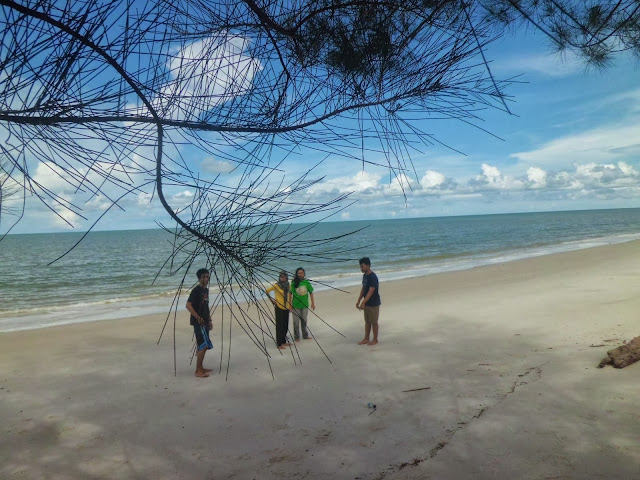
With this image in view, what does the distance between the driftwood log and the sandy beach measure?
0.36 feet

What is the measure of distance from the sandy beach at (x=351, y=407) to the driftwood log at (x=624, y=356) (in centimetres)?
11

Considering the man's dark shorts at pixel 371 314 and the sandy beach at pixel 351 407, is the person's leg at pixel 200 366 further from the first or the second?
the man's dark shorts at pixel 371 314

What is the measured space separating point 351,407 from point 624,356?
3.26m

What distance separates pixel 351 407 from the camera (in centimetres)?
518

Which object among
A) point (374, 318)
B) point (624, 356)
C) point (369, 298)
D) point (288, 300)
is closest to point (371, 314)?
point (374, 318)

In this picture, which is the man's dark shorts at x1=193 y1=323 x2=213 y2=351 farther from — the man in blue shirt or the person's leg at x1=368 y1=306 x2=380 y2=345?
the person's leg at x1=368 y1=306 x2=380 y2=345

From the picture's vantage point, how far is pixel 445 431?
173 inches

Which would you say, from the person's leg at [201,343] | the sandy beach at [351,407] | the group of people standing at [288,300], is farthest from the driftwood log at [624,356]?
the person's leg at [201,343]

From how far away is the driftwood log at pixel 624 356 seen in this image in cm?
545

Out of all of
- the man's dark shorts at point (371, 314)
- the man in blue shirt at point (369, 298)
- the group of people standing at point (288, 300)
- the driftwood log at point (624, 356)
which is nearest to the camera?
the group of people standing at point (288, 300)

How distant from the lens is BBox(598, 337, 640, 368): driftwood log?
5449mm

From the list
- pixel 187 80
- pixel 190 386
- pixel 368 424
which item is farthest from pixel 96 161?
pixel 190 386

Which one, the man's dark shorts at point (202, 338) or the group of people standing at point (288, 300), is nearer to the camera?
the group of people standing at point (288, 300)

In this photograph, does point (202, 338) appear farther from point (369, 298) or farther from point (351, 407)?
point (369, 298)
